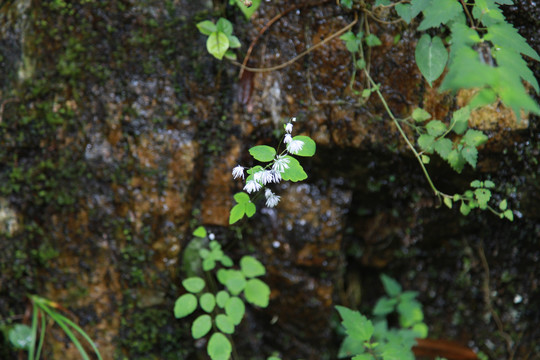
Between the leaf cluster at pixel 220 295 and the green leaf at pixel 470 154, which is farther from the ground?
the green leaf at pixel 470 154

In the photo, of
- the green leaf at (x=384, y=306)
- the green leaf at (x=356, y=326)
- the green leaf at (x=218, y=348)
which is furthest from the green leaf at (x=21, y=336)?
the green leaf at (x=384, y=306)

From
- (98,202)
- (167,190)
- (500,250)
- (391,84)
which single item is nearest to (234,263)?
(167,190)

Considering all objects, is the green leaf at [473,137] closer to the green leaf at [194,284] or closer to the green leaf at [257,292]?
the green leaf at [257,292]

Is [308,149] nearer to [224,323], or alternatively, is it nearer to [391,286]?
[224,323]

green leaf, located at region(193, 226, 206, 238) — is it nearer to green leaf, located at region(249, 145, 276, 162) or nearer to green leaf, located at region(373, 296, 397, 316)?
green leaf, located at region(249, 145, 276, 162)

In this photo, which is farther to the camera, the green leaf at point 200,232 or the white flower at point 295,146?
the green leaf at point 200,232

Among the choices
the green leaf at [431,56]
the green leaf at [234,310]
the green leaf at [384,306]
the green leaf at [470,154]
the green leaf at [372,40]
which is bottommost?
the green leaf at [384,306]
